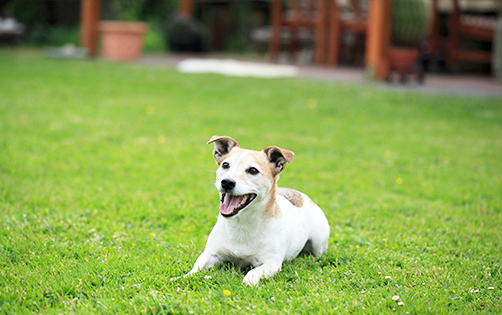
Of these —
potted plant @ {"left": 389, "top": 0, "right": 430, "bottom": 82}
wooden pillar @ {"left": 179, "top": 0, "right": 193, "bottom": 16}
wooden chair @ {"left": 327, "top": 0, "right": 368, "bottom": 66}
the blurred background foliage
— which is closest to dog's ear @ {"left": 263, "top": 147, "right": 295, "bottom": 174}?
potted plant @ {"left": 389, "top": 0, "right": 430, "bottom": 82}

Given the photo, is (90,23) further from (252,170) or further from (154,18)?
(252,170)

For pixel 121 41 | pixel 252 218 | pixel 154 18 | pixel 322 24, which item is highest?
pixel 154 18

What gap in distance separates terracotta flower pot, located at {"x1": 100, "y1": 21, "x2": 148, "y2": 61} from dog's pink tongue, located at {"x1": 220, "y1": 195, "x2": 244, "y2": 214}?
565 inches

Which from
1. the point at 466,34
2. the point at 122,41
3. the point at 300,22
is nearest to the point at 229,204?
the point at 466,34

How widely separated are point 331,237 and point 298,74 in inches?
399

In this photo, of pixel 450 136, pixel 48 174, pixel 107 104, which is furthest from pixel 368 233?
pixel 107 104

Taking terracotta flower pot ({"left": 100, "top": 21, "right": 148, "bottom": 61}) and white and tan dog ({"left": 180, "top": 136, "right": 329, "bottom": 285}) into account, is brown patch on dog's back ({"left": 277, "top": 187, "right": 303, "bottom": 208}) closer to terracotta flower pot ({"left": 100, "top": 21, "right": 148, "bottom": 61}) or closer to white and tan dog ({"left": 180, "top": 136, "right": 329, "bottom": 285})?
white and tan dog ({"left": 180, "top": 136, "right": 329, "bottom": 285})

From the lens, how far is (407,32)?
37.5ft

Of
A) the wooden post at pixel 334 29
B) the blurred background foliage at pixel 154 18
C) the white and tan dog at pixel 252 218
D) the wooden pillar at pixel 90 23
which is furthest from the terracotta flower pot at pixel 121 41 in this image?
the white and tan dog at pixel 252 218

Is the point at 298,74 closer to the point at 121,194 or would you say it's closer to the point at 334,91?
the point at 334,91

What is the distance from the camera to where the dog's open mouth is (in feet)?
9.83

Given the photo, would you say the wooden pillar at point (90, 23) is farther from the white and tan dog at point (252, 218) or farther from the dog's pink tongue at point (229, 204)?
the dog's pink tongue at point (229, 204)

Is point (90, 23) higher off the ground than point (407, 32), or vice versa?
point (90, 23)

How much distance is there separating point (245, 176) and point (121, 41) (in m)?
14.9
